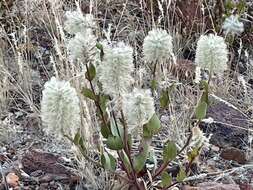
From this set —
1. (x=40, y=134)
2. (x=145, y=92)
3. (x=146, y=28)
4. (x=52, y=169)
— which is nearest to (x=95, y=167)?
(x=52, y=169)

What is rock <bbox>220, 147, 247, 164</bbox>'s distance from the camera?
2.52 m

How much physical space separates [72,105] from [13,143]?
1087 millimetres

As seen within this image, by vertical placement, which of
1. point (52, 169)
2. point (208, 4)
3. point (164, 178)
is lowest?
point (52, 169)

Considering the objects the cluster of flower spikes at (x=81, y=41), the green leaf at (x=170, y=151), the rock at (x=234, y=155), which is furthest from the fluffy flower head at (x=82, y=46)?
the rock at (x=234, y=155)

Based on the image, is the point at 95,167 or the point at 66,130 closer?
the point at 66,130

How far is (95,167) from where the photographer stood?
2.38 m

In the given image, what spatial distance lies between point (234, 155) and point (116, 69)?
3.43 feet

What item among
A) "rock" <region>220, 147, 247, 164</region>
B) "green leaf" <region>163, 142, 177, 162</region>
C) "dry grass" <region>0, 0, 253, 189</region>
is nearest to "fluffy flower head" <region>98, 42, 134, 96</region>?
"green leaf" <region>163, 142, 177, 162</region>

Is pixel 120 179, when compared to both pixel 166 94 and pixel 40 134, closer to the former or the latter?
pixel 166 94

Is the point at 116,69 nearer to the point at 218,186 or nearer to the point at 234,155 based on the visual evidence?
the point at 218,186

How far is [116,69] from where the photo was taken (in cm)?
169

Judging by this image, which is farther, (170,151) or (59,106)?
(170,151)

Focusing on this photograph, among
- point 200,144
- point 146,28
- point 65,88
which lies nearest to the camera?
point 65,88

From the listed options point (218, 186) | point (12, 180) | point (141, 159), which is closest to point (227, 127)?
point (218, 186)
